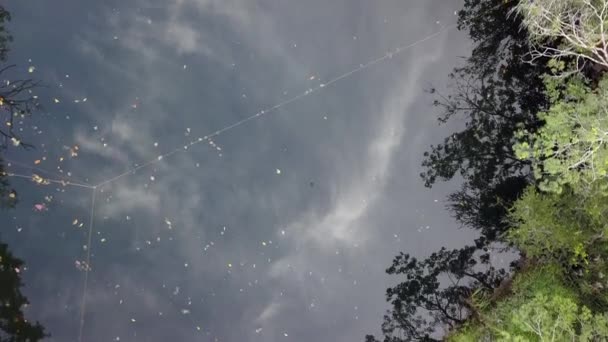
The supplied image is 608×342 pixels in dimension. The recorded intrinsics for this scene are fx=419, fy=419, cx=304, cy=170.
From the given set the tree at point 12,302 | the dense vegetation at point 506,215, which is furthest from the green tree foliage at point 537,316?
the tree at point 12,302

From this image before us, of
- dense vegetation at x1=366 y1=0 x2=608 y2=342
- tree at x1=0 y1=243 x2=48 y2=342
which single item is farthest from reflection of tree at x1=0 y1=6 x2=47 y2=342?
dense vegetation at x1=366 y1=0 x2=608 y2=342

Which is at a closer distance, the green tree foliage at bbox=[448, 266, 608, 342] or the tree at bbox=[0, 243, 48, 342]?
Answer: the tree at bbox=[0, 243, 48, 342]

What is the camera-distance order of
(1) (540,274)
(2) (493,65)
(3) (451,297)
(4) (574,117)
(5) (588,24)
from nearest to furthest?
(5) (588,24) < (4) (574,117) < (1) (540,274) < (2) (493,65) < (3) (451,297)

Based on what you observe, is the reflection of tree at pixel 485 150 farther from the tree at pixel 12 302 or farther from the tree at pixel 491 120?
the tree at pixel 12 302

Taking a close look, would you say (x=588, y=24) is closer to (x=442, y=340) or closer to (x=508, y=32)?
(x=508, y=32)

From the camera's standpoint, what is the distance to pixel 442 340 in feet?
49.2

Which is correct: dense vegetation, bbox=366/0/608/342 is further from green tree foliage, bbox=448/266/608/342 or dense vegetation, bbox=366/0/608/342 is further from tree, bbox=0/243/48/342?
tree, bbox=0/243/48/342

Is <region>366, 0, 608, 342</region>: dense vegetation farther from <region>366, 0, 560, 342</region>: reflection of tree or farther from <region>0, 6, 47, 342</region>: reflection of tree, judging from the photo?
<region>0, 6, 47, 342</region>: reflection of tree

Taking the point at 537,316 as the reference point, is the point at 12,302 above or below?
above

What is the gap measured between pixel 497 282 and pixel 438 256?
2209mm

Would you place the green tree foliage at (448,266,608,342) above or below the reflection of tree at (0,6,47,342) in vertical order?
below

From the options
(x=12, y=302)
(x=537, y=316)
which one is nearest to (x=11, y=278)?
(x=12, y=302)

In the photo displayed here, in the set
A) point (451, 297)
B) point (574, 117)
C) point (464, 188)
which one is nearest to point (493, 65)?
point (464, 188)

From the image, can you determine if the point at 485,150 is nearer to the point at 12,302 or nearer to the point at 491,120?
the point at 491,120
